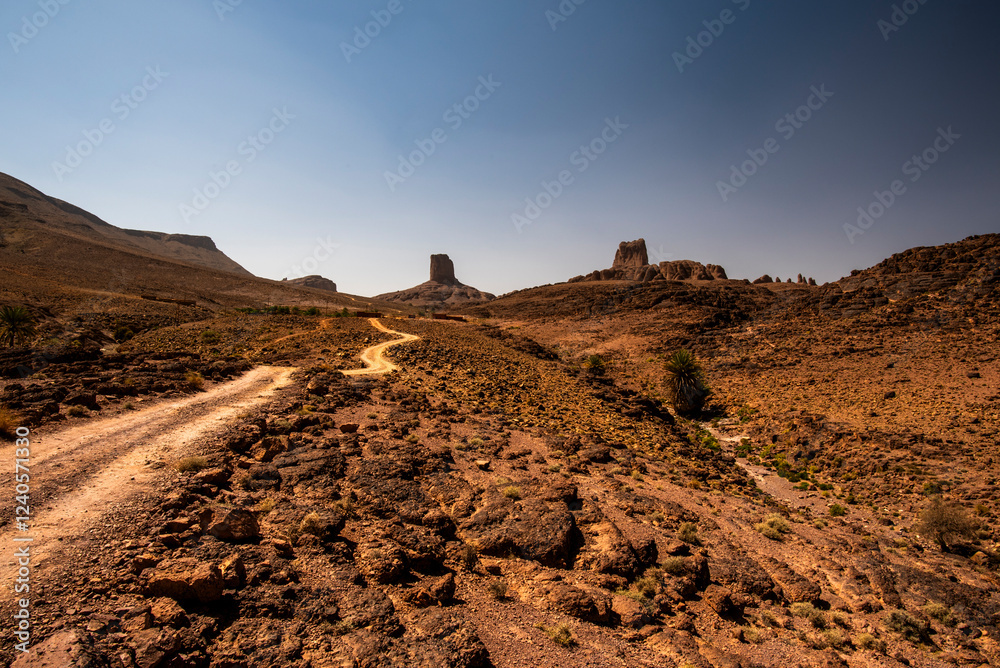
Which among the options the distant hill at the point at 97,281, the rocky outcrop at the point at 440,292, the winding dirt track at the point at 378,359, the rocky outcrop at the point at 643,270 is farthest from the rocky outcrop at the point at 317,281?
the winding dirt track at the point at 378,359

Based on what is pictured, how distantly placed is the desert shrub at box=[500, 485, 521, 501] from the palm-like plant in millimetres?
27241

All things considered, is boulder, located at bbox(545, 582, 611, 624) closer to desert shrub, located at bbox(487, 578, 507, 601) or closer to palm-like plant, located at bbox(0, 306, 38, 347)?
desert shrub, located at bbox(487, 578, 507, 601)

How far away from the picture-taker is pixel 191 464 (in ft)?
27.9

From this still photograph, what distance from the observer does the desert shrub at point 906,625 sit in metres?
8.17

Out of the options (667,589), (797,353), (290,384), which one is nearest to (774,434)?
(797,353)

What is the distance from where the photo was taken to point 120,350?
25.3 m

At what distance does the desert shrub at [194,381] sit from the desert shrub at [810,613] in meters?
19.2

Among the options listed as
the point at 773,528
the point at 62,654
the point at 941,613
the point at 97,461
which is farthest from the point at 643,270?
the point at 62,654

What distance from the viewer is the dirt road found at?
595 centimetres

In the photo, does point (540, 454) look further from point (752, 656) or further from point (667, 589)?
point (752, 656)

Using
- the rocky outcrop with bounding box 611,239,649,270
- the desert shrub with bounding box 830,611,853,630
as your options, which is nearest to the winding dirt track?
the desert shrub with bounding box 830,611,853,630

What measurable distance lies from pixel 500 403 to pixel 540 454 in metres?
5.76

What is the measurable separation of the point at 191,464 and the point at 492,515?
636 cm

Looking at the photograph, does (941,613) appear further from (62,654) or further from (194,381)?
(194,381)
